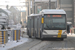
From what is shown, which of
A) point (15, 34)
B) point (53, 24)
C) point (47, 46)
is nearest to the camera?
point (47, 46)

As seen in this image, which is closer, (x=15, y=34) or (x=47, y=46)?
(x=47, y=46)

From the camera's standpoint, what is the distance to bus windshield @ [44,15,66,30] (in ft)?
76.6

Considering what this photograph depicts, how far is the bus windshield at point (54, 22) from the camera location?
2334cm

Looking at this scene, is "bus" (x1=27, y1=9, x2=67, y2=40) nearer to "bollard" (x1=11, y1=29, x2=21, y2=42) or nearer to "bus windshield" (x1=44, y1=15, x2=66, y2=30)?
"bus windshield" (x1=44, y1=15, x2=66, y2=30)

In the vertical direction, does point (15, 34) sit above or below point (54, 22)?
below

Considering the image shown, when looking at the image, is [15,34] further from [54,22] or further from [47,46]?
[47,46]

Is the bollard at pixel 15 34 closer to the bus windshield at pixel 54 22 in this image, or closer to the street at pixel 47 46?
the street at pixel 47 46

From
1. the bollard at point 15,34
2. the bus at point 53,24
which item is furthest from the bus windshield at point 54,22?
the bollard at point 15,34

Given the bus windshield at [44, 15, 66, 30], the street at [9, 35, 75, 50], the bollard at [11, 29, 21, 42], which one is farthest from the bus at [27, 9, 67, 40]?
the street at [9, 35, 75, 50]

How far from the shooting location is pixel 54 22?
23.5 meters

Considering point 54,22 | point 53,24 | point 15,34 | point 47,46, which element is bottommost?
point 47,46

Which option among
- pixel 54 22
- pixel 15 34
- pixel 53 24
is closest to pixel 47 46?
pixel 15 34

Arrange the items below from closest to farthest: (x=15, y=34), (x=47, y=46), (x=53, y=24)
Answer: (x=47, y=46) → (x=15, y=34) → (x=53, y=24)

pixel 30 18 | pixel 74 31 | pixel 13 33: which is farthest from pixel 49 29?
pixel 74 31
